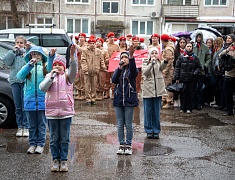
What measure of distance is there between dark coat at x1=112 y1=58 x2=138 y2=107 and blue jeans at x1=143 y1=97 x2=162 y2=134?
118cm

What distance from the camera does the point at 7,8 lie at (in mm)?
35281

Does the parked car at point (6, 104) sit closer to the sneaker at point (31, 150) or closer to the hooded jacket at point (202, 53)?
the sneaker at point (31, 150)

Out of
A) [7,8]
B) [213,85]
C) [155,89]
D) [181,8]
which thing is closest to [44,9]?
[7,8]

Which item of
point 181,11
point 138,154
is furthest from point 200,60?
point 181,11

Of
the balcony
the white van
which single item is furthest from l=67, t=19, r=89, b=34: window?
the white van

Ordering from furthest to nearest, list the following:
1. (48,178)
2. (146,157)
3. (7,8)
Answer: (7,8)
(146,157)
(48,178)

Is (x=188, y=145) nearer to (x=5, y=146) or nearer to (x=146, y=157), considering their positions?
(x=146, y=157)

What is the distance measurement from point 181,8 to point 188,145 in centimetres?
3129

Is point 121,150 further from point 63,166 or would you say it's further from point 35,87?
point 35,87

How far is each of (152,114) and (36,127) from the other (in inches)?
92.2

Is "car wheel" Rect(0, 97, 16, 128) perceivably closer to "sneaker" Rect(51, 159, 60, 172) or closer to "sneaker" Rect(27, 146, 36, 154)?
"sneaker" Rect(27, 146, 36, 154)

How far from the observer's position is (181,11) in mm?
37094

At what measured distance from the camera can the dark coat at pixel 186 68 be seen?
10.3 m

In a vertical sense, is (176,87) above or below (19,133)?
above
